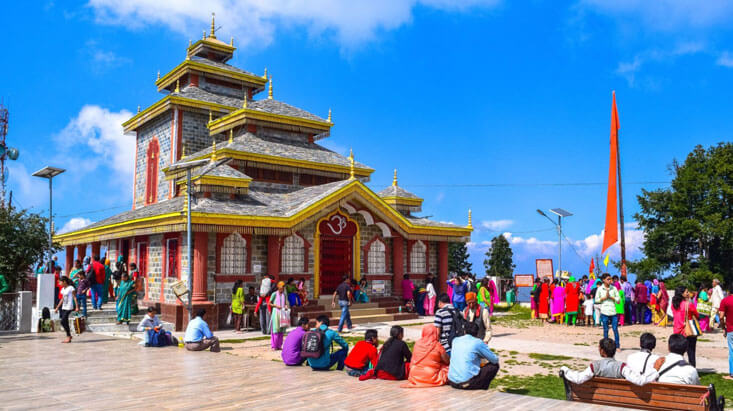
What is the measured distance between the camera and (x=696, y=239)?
1431 inches

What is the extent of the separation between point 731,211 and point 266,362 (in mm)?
32667

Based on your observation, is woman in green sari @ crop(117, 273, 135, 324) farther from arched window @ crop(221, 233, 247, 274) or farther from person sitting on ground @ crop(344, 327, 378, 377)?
person sitting on ground @ crop(344, 327, 378, 377)

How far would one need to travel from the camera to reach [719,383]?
10.2 metres

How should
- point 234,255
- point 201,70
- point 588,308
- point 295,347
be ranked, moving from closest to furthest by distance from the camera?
point 295,347, point 234,255, point 588,308, point 201,70

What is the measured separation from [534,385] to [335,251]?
13.7 meters

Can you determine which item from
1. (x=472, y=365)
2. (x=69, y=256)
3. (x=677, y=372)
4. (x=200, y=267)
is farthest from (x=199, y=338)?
(x=69, y=256)

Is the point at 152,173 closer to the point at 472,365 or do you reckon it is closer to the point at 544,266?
the point at 544,266

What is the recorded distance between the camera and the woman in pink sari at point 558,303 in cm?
2136

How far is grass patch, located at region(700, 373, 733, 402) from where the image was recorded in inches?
368

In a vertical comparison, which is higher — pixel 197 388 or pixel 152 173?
pixel 152 173

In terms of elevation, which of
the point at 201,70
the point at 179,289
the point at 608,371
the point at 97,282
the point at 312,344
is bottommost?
the point at 312,344

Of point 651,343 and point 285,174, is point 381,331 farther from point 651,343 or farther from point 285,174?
point 651,343

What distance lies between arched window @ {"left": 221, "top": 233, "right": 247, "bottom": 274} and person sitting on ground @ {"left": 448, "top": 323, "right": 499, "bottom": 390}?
12.6 meters

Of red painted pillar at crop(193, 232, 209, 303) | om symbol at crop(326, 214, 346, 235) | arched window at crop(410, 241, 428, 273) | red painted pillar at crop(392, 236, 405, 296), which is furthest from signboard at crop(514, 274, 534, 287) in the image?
red painted pillar at crop(193, 232, 209, 303)
